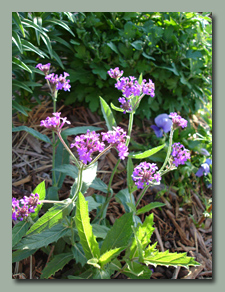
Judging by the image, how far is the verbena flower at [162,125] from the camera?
204 cm

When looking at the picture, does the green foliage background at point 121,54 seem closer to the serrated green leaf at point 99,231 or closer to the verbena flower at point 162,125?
the verbena flower at point 162,125

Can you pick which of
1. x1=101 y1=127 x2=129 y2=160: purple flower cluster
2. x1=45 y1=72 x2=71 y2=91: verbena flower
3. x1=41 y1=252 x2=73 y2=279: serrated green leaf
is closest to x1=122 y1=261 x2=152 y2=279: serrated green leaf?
x1=41 y1=252 x2=73 y2=279: serrated green leaf

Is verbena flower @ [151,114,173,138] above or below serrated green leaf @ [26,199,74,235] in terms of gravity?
above

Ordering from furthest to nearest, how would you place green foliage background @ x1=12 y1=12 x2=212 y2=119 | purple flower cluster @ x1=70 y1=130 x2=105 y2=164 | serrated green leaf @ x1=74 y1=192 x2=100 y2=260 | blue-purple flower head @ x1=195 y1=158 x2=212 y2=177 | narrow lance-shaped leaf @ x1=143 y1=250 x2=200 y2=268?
blue-purple flower head @ x1=195 y1=158 x2=212 y2=177 < green foliage background @ x1=12 y1=12 x2=212 y2=119 < narrow lance-shaped leaf @ x1=143 y1=250 x2=200 y2=268 < serrated green leaf @ x1=74 y1=192 x2=100 y2=260 < purple flower cluster @ x1=70 y1=130 x2=105 y2=164

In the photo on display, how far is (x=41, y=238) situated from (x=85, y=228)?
0.85 feet

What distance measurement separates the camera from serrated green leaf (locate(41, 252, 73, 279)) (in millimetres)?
1394

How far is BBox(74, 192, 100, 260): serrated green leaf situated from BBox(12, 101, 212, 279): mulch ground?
46 centimetres

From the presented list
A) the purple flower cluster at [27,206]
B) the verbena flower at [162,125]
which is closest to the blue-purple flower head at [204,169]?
the verbena flower at [162,125]

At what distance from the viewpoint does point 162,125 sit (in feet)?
6.79

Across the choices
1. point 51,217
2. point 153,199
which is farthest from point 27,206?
point 153,199

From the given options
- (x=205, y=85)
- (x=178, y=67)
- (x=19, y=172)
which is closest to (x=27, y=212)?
(x=19, y=172)

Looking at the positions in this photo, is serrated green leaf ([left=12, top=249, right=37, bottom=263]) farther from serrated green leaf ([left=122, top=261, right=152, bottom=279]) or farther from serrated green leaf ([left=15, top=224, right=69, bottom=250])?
serrated green leaf ([left=122, top=261, right=152, bottom=279])

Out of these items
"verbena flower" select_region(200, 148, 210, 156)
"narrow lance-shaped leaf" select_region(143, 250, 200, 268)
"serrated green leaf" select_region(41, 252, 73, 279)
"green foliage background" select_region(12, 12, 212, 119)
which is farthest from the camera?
"verbena flower" select_region(200, 148, 210, 156)

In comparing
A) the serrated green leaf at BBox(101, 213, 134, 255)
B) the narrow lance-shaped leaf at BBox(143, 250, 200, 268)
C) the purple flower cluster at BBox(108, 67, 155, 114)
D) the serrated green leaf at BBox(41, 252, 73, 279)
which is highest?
the purple flower cluster at BBox(108, 67, 155, 114)
